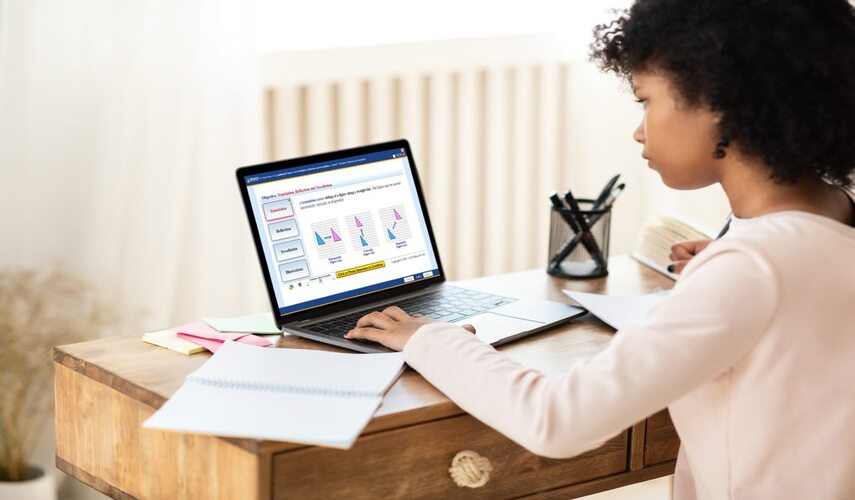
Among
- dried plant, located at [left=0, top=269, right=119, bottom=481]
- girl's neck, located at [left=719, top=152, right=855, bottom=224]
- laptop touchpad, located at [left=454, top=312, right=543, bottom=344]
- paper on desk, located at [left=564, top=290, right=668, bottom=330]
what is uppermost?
girl's neck, located at [left=719, top=152, right=855, bottom=224]

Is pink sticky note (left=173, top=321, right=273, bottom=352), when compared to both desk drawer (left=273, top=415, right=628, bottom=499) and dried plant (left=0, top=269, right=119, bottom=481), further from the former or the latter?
dried plant (left=0, top=269, right=119, bottom=481)

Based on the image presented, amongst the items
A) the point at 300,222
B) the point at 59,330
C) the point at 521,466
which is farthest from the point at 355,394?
the point at 59,330

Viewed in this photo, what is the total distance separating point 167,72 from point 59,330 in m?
0.56

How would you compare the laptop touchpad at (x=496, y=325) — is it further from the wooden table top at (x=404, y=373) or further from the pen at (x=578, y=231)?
the pen at (x=578, y=231)

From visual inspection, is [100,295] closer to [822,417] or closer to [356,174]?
[356,174]

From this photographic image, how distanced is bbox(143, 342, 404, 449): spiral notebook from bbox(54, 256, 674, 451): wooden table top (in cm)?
2

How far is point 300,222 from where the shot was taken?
1.49 metres

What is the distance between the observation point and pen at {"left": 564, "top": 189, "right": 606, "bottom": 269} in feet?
5.88

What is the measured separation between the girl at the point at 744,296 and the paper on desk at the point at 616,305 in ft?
1.18

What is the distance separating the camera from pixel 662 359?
103 cm

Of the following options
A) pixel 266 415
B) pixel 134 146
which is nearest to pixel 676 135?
pixel 266 415

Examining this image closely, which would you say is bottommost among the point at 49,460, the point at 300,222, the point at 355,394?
the point at 49,460

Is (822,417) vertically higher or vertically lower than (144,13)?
lower

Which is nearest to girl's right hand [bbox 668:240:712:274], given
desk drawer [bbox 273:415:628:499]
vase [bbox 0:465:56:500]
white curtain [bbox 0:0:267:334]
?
desk drawer [bbox 273:415:628:499]
